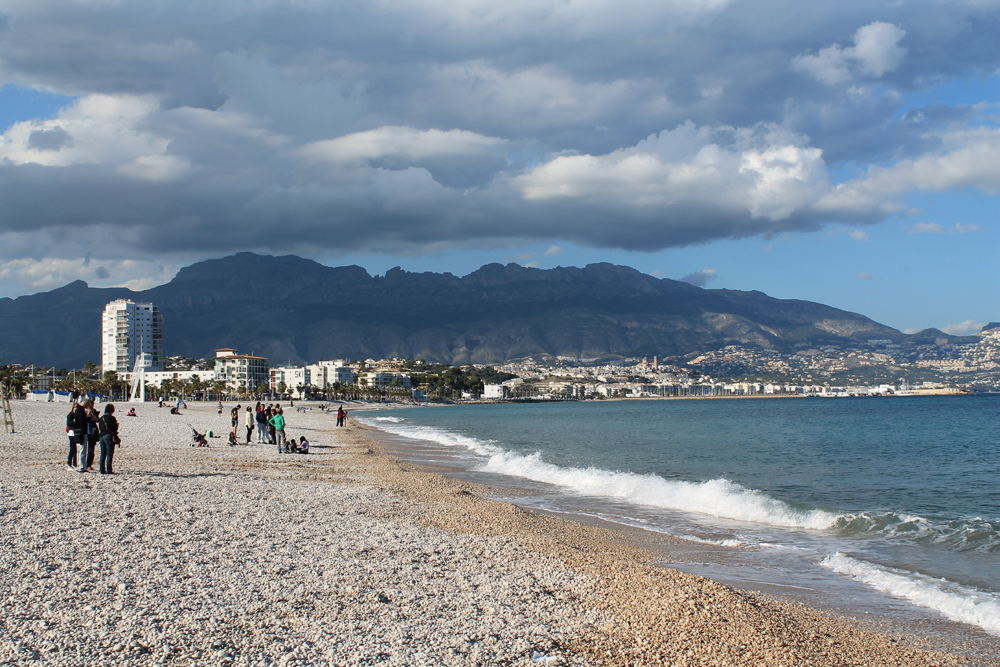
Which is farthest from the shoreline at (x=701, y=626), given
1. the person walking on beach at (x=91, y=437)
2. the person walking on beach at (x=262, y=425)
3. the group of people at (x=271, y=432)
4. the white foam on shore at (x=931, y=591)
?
the person walking on beach at (x=262, y=425)

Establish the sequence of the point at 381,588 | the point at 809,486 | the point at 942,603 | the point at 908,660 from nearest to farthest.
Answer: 1. the point at 908,660
2. the point at 381,588
3. the point at 942,603
4. the point at 809,486

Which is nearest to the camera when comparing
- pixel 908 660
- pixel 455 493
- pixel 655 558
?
Result: pixel 908 660

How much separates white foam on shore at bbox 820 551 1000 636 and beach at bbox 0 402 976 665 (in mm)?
1552

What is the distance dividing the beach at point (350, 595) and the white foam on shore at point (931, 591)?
1.55 m

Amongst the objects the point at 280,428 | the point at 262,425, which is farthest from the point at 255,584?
the point at 262,425

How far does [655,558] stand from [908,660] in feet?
13.2

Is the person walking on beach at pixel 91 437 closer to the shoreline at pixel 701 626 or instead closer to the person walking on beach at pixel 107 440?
the person walking on beach at pixel 107 440

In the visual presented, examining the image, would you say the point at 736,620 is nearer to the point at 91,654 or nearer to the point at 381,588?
the point at 381,588

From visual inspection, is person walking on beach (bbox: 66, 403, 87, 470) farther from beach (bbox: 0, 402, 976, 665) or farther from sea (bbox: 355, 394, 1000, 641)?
sea (bbox: 355, 394, 1000, 641)

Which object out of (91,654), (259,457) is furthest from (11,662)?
(259,457)

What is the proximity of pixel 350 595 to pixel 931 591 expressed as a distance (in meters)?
7.12

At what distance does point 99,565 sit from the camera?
725 centimetres

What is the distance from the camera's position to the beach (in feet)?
18.5

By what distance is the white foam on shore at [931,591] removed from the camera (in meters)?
7.68
